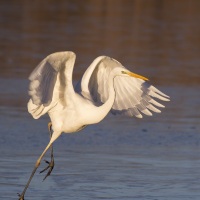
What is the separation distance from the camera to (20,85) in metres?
17.6

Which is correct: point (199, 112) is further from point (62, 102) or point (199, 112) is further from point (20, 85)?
point (62, 102)

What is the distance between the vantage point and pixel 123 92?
11891 millimetres

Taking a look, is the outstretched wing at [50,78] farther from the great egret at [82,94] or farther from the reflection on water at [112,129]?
the reflection on water at [112,129]

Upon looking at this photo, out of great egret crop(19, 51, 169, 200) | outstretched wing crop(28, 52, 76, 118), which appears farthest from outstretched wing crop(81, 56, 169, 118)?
outstretched wing crop(28, 52, 76, 118)

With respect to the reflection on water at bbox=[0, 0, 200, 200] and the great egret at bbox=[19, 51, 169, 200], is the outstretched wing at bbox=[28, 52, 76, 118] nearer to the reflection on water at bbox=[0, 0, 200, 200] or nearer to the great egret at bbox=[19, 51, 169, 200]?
the great egret at bbox=[19, 51, 169, 200]

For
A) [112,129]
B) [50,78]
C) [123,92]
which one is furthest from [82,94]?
[112,129]

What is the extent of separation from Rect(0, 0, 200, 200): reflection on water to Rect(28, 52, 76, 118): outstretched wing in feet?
3.85

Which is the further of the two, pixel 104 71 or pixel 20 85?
pixel 20 85

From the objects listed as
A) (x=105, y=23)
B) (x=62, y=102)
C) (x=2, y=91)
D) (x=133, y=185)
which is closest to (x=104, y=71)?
(x=62, y=102)

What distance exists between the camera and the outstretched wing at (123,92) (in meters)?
11.6

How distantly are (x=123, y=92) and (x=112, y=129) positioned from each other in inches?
95.3

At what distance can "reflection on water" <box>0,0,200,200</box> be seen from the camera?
36.4 feet

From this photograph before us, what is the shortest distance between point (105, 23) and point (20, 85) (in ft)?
42.0

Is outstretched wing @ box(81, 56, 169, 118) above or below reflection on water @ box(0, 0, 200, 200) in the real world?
above
